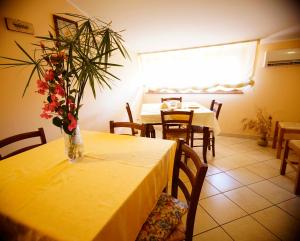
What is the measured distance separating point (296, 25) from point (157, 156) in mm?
2833

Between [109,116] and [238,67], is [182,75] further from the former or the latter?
[109,116]

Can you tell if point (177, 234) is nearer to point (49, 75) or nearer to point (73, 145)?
point (73, 145)

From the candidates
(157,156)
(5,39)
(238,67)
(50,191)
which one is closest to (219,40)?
(238,67)

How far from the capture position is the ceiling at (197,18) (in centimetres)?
196

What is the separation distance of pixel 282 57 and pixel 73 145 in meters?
3.48

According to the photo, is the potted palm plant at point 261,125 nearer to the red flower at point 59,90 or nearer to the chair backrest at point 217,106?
the chair backrest at point 217,106

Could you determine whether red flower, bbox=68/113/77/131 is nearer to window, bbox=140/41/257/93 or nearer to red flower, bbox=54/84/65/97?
red flower, bbox=54/84/65/97

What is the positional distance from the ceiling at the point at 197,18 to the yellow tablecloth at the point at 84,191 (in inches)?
72.4

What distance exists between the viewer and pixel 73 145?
1021 millimetres

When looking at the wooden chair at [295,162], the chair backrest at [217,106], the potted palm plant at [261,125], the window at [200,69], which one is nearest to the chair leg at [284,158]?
the wooden chair at [295,162]

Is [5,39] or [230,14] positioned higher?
[230,14]

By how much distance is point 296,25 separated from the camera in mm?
2312

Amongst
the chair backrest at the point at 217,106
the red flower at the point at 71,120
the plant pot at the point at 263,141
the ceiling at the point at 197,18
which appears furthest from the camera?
the plant pot at the point at 263,141

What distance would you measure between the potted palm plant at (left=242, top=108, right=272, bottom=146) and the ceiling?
4.53 ft
